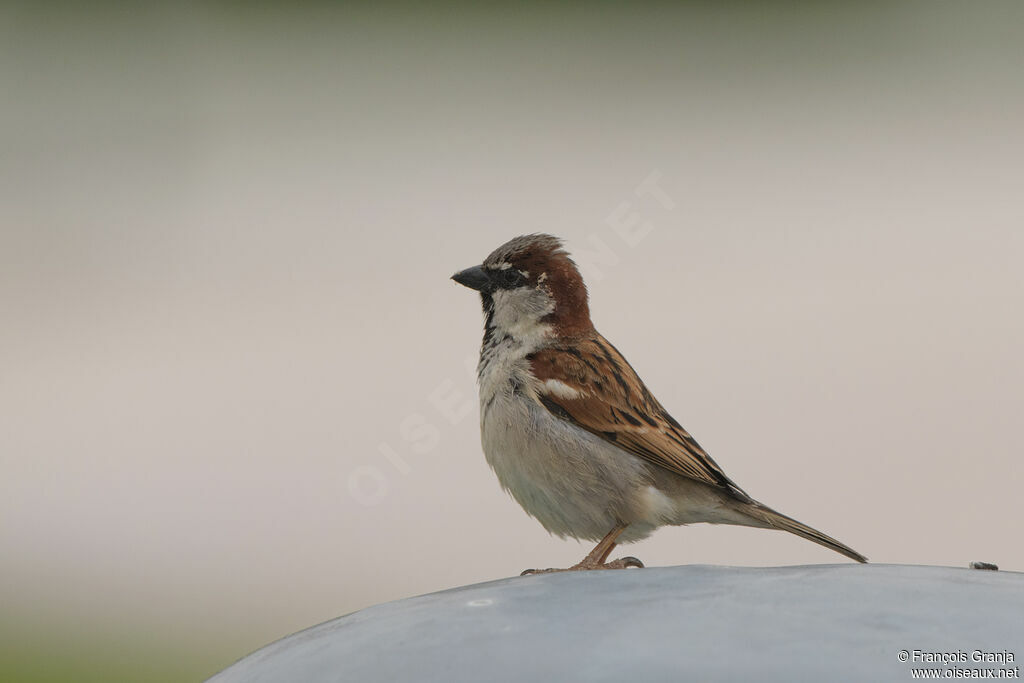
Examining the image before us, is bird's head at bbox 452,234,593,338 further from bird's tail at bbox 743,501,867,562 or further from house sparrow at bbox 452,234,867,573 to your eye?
bird's tail at bbox 743,501,867,562

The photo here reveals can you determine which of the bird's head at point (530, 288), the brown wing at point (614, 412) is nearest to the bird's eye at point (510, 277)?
the bird's head at point (530, 288)

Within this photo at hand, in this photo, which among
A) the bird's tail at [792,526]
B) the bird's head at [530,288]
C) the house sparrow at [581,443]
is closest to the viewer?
the bird's tail at [792,526]

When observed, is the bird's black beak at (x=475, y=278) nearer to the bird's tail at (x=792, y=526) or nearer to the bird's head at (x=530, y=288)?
the bird's head at (x=530, y=288)

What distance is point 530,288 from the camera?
9.97 feet

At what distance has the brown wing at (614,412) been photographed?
2.82m

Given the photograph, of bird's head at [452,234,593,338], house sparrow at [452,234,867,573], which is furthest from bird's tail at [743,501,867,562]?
bird's head at [452,234,593,338]

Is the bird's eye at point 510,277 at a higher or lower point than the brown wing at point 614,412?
higher

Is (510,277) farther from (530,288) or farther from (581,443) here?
(581,443)

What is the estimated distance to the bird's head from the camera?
3033 millimetres

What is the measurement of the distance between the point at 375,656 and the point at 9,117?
12144 mm

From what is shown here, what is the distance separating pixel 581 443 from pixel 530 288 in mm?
448

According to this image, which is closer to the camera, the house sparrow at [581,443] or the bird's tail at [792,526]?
the bird's tail at [792,526]

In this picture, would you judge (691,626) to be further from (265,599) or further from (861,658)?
(265,599)

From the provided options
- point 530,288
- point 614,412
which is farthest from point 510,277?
point 614,412
